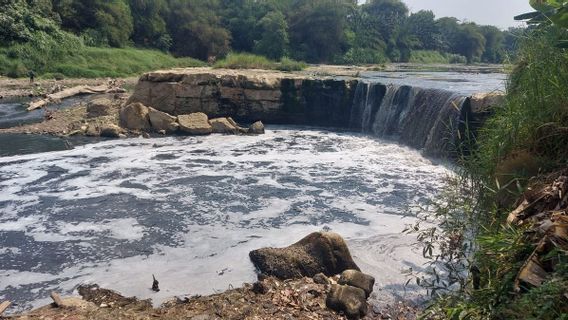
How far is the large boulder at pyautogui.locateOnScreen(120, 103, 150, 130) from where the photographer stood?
16.1m

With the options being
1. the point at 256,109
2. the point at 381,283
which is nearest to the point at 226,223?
the point at 381,283

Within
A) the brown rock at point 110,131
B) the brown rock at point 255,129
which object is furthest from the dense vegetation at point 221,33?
the brown rock at point 255,129

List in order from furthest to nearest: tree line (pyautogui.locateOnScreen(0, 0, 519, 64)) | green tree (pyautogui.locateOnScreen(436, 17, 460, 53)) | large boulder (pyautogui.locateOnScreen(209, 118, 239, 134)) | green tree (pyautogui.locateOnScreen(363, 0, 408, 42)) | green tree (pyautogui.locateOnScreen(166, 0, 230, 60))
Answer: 1. green tree (pyautogui.locateOnScreen(436, 17, 460, 53))
2. green tree (pyautogui.locateOnScreen(363, 0, 408, 42))
3. green tree (pyautogui.locateOnScreen(166, 0, 230, 60))
4. tree line (pyautogui.locateOnScreen(0, 0, 519, 64))
5. large boulder (pyautogui.locateOnScreen(209, 118, 239, 134))

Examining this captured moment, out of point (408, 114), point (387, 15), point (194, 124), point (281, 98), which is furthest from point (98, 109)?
point (387, 15)

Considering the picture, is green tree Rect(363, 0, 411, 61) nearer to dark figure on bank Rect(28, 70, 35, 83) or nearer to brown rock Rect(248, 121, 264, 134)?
dark figure on bank Rect(28, 70, 35, 83)

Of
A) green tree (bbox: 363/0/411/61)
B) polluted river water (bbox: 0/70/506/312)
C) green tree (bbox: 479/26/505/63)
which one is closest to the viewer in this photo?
polluted river water (bbox: 0/70/506/312)

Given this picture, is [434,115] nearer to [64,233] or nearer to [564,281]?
[64,233]

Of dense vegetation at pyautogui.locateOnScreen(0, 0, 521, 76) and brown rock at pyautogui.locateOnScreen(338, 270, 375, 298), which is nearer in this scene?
brown rock at pyautogui.locateOnScreen(338, 270, 375, 298)

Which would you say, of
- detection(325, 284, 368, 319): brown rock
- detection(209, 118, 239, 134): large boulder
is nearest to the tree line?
detection(209, 118, 239, 134): large boulder

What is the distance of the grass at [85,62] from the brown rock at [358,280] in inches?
1091

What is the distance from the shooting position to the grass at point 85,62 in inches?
1076

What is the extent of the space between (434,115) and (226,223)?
27.6 ft

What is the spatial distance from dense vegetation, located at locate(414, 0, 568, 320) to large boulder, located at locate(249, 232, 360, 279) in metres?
2.21

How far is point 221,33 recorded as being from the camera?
40.6m
